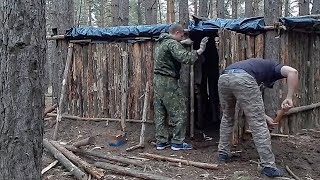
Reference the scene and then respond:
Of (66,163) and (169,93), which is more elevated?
(169,93)

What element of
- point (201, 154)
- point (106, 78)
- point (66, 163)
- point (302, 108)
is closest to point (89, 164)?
point (66, 163)

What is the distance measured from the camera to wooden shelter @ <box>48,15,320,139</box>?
802 cm

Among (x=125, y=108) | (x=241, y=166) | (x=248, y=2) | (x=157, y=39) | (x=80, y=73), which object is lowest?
(x=241, y=166)

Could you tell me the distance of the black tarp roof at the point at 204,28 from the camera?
7.38 metres

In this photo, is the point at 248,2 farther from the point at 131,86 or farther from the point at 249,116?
the point at 249,116

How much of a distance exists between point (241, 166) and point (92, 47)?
397 cm

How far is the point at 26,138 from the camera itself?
3.61 metres

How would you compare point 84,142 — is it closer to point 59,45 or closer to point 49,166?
point 49,166

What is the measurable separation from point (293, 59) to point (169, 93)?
8.64ft

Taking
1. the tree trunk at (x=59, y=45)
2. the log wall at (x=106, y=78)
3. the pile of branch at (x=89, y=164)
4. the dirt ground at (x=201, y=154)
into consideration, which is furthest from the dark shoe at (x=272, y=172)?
Answer: the tree trunk at (x=59, y=45)

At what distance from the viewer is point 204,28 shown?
7.59m

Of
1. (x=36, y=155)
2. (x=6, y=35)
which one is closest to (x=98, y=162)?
(x=36, y=155)

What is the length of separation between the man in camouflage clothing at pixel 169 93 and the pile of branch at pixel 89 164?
106 centimetres

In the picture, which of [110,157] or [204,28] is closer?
[110,157]
